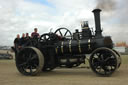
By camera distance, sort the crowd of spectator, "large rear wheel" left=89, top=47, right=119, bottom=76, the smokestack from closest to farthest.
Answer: "large rear wheel" left=89, top=47, right=119, bottom=76
the smokestack
the crowd of spectator

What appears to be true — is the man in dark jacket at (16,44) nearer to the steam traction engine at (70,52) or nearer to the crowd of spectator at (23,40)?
the crowd of spectator at (23,40)

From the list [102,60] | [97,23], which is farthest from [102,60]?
[97,23]

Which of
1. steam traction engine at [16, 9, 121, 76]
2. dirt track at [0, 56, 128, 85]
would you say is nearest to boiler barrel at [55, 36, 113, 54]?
steam traction engine at [16, 9, 121, 76]

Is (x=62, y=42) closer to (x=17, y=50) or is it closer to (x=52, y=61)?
(x=52, y=61)

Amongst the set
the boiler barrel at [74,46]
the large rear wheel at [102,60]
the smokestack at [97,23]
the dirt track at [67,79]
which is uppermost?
the smokestack at [97,23]

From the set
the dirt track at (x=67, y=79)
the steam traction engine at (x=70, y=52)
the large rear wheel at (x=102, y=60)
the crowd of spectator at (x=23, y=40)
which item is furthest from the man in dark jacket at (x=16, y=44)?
the large rear wheel at (x=102, y=60)

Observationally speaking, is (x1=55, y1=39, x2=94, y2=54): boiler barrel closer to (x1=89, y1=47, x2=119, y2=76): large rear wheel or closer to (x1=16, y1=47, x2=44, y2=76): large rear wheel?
(x1=89, y1=47, x2=119, y2=76): large rear wheel

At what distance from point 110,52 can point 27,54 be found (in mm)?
4013

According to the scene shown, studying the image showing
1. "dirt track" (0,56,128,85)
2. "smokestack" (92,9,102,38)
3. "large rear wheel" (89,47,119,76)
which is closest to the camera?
"dirt track" (0,56,128,85)

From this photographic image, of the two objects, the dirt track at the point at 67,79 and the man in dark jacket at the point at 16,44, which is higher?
the man in dark jacket at the point at 16,44

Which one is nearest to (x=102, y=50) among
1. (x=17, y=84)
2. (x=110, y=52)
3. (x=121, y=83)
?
(x=110, y=52)

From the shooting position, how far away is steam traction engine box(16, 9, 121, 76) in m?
7.88

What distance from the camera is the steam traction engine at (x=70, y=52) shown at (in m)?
7.88

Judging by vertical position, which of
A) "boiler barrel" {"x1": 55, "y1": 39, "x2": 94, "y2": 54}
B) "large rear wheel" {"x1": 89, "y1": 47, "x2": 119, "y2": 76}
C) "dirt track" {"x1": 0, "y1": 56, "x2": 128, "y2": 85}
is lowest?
"dirt track" {"x1": 0, "y1": 56, "x2": 128, "y2": 85}
